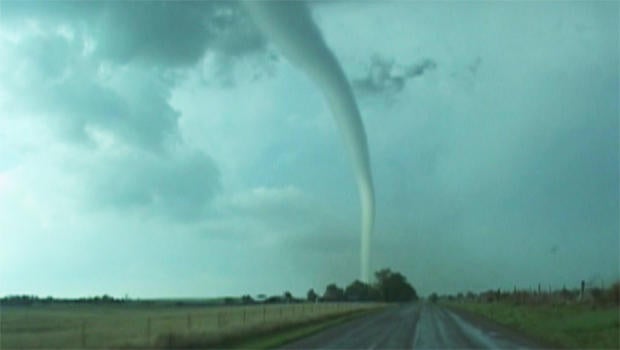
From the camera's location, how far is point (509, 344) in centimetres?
3803

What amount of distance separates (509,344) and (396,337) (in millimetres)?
7435

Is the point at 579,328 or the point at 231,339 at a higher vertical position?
the point at 579,328

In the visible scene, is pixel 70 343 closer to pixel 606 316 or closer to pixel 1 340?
pixel 1 340

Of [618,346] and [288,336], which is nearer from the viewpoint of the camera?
[618,346]

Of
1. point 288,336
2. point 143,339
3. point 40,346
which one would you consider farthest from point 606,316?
point 40,346

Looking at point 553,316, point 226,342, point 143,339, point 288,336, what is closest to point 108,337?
point 143,339

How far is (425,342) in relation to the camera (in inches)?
1540

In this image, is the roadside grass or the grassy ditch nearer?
the grassy ditch

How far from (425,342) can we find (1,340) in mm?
19463

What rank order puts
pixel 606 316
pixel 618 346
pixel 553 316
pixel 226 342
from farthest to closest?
pixel 553 316 < pixel 606 316 < pixel 226 342 < pixel 618 346

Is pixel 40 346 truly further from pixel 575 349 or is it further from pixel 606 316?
pixel 606 316

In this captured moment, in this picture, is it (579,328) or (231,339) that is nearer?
(231,339)

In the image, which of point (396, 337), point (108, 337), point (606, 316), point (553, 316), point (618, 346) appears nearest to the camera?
point (618, 346)

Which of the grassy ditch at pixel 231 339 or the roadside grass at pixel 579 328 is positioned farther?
the roadside grass at pixel 579 328
